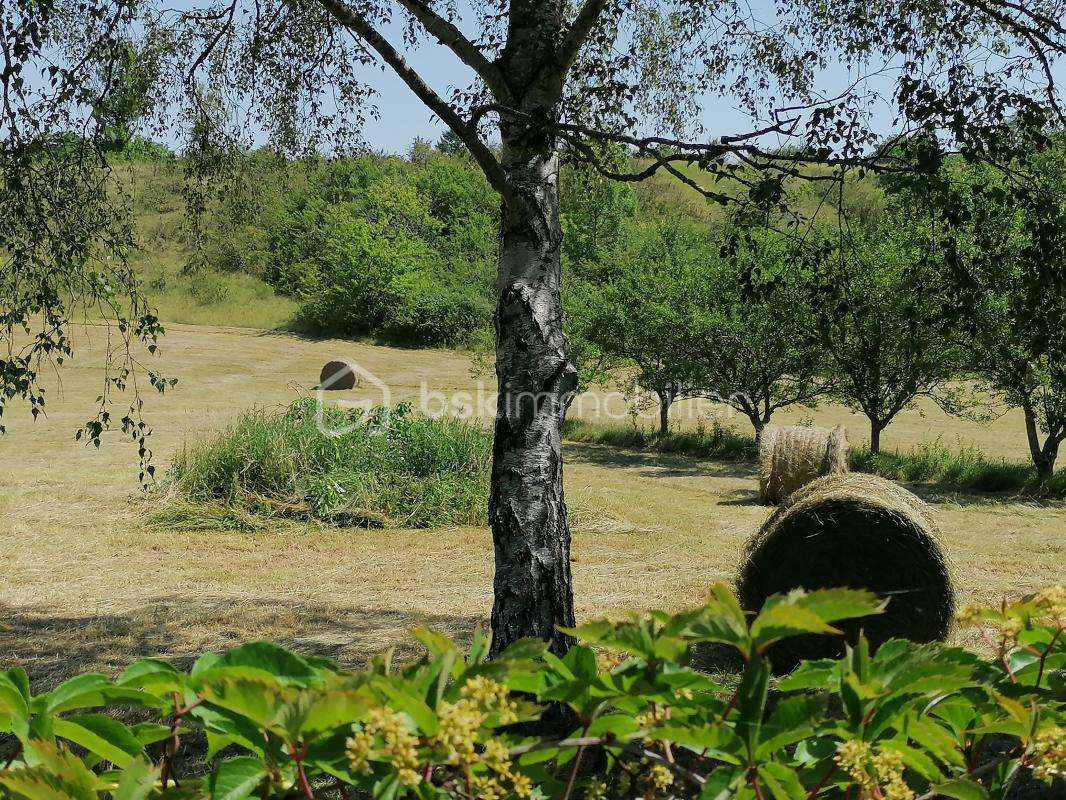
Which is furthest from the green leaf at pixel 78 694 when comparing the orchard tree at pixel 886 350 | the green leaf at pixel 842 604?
the orchard tree at pixel 886 350

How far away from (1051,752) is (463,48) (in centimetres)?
307

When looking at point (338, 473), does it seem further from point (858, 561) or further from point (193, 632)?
point (858, 561)

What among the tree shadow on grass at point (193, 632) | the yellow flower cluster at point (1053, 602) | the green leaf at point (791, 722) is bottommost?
the tree shadow on grass at point (193, 632)

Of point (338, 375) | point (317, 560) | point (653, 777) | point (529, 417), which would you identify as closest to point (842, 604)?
point (653, 777)

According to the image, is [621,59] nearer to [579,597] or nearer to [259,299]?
[579,597]

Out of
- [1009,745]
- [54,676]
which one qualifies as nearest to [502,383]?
[1009,745]

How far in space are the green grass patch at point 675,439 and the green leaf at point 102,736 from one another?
15710 mm

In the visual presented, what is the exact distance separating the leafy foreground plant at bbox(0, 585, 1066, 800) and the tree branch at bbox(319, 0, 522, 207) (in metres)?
2.34

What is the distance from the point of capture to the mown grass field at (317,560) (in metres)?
6.37

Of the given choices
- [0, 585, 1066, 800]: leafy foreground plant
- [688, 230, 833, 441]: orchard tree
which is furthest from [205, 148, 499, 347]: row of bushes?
[0, 585, 1066, 800]: leafy foreground plant

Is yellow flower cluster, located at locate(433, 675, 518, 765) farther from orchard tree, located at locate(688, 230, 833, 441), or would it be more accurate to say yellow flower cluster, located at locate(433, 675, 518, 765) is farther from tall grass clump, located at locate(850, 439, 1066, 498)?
orchard tree, located at locate(688, 230, 833, 441)

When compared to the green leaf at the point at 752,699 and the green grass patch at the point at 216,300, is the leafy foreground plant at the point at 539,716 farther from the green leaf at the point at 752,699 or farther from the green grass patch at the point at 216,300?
the green grass patch at the point at 216,300

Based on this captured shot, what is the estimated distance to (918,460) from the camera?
14.2 metres

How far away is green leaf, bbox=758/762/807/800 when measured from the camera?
1.20m
